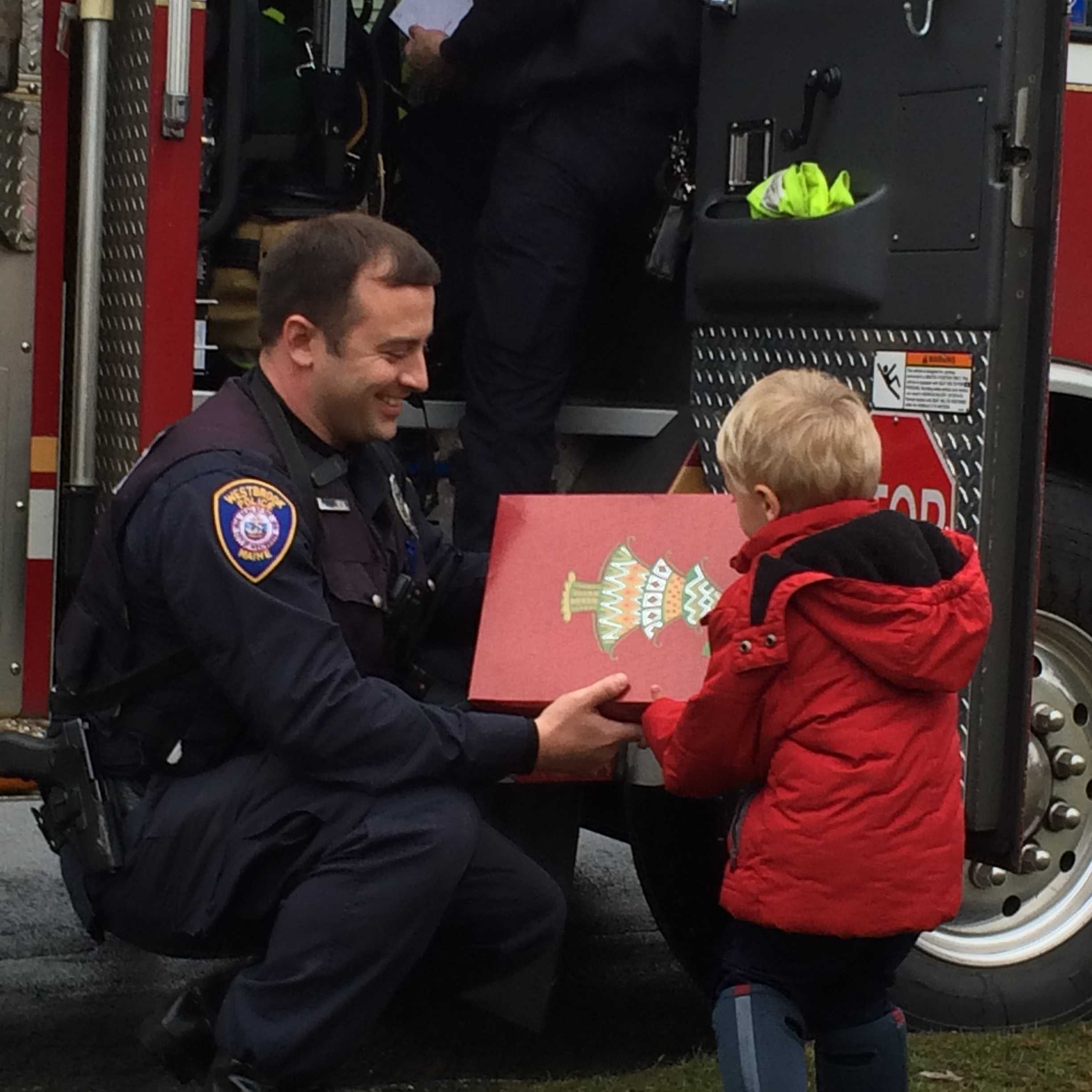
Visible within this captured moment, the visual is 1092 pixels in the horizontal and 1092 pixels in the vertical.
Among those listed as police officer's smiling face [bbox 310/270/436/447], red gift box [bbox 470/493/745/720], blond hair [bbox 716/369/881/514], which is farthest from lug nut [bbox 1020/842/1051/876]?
police officer's smiling face [bbox 310/270/436/447]

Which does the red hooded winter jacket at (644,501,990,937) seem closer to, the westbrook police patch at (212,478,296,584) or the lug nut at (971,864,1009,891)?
the westbrook police patch at (212,478,296,584)

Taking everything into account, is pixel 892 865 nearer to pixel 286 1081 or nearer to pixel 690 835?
pixel 286 1081

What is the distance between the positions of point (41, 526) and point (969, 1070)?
192 cm

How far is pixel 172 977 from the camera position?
4688 millimetres

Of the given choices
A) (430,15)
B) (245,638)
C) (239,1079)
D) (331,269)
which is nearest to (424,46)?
(430,15)

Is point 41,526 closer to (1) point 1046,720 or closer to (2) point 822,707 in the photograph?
(2) point 822,707

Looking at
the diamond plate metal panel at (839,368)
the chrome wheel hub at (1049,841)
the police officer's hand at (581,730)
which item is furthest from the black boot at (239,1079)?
the chrome wheel hub at (1049,841)

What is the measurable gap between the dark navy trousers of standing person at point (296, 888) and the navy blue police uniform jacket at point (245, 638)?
1cm

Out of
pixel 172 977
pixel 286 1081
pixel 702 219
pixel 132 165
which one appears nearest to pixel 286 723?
pixel 286 1081

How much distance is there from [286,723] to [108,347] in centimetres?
101

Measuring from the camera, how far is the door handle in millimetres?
3861

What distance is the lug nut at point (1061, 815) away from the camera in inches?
170

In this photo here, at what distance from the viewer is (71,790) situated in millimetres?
3312

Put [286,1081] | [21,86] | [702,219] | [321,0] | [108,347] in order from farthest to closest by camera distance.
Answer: [321,0] → [702,219] → [108,347] → [21,86] → [286,1081]
